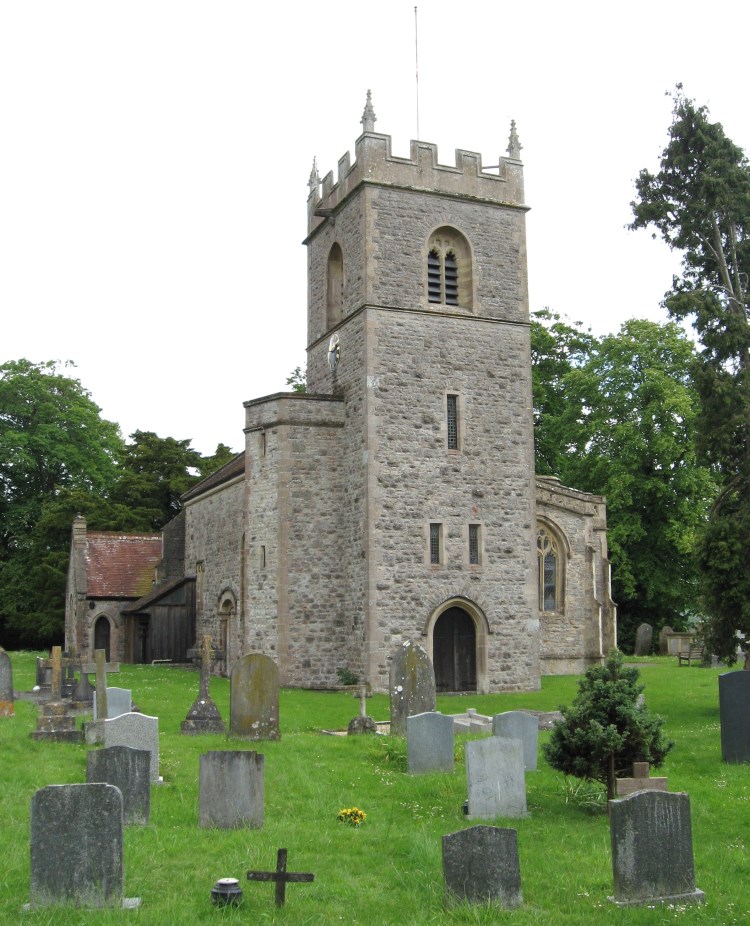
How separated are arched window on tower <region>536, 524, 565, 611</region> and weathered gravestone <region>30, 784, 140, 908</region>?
73.0ft

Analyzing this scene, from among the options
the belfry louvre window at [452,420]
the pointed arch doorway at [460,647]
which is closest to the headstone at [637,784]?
the pointed arch doorway at [460,647]

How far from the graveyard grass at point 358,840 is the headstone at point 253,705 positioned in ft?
1.25

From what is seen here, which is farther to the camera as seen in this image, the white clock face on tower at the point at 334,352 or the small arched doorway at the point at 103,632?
the small arched doorway at the point at 103,632

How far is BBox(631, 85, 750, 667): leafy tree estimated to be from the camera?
18.0 meters

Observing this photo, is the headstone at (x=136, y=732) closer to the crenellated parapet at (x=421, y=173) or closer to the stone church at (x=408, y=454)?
the stone church at (x=408, y=454)

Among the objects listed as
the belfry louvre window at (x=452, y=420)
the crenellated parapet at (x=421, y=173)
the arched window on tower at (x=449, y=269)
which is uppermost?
the crenellated parapet at (x=421, y=173)

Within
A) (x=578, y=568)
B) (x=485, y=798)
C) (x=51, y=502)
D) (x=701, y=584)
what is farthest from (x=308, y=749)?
(x=51, y=502)

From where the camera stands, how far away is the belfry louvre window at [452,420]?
24875 millimetres

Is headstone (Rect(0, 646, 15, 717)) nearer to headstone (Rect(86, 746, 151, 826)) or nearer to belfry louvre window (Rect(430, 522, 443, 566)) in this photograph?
headstone (Rect(86, 746, 151, 826))

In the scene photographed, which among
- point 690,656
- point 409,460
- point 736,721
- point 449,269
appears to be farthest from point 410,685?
point 690,656

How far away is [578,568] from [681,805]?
21.3 m

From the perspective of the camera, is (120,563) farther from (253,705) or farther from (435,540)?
(253,705)

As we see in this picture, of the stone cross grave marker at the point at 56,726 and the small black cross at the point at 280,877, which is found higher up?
the stone cross grave marker at the point at 56,726

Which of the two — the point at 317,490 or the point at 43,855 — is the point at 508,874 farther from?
the point at 317,490
